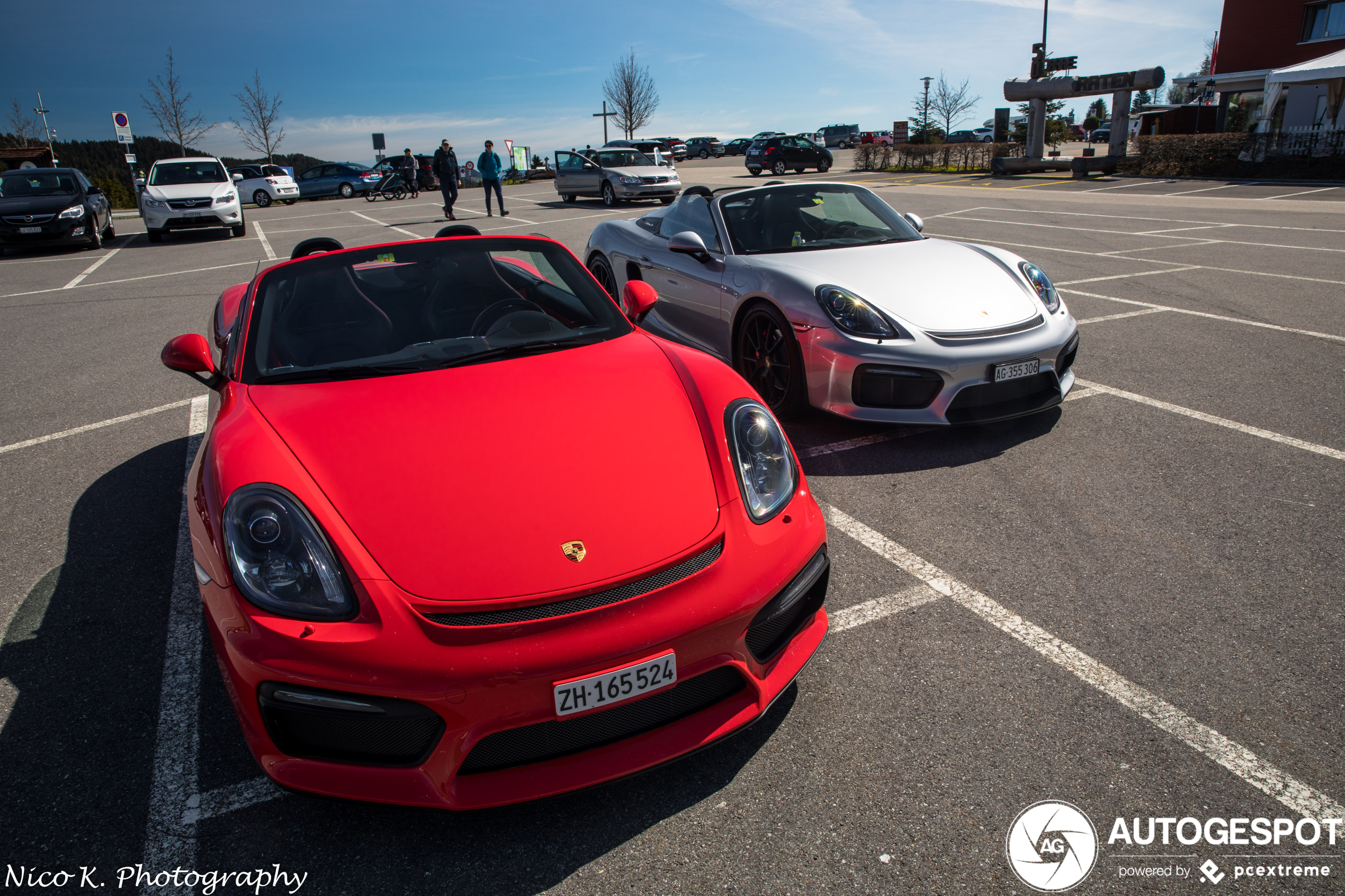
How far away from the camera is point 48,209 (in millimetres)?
13914

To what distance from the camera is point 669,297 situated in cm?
550

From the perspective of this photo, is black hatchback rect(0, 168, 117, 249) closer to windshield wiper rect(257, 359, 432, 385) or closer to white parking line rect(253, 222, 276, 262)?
white parking line rect(253, 222, 276, 262)

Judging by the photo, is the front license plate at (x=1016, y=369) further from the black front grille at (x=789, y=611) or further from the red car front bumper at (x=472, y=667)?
the red car front bumper at (x=472, y=667)

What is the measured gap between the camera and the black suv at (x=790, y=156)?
99.6 ft

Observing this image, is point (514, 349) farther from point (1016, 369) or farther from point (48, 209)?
point (48, 209)

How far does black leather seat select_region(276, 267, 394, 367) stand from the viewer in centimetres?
271

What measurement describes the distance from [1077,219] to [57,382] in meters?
14.7

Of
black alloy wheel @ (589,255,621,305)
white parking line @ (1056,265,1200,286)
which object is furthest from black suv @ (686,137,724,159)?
black alloy wheel @ (589,255,621,305)

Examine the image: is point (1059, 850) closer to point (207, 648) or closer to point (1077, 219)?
point (207, 648)

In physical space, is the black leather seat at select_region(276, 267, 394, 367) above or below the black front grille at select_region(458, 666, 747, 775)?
above

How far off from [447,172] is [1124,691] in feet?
61.6

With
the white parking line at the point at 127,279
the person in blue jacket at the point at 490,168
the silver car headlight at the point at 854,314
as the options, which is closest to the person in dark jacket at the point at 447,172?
the person in blue jacket at the point at 490,168

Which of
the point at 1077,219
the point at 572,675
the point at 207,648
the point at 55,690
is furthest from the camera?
the point at 1077,219

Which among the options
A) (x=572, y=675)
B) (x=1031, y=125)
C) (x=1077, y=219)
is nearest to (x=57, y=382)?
(x=572, y=675)
